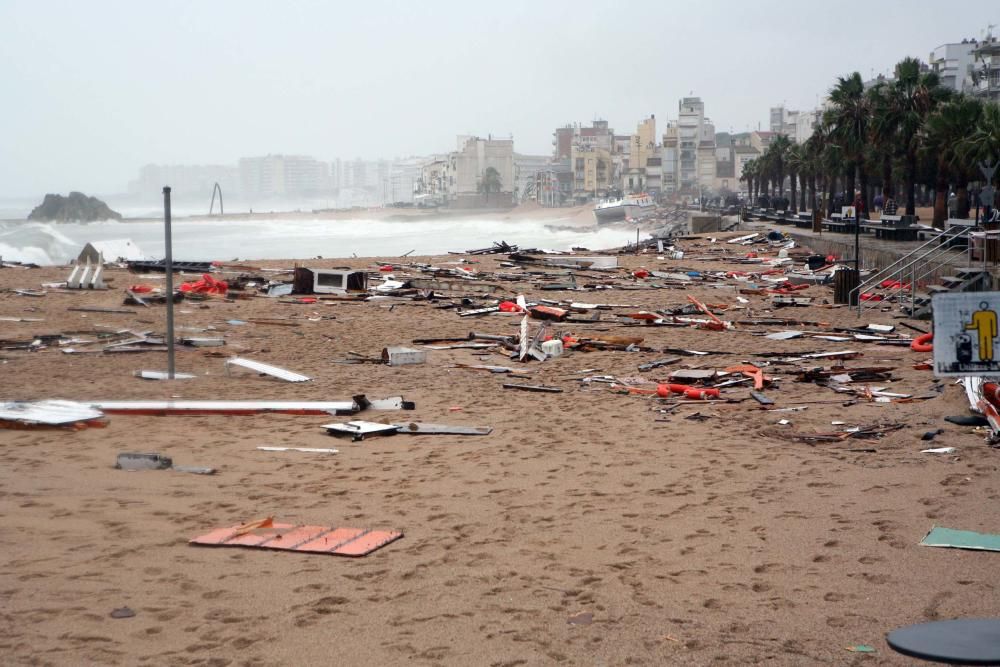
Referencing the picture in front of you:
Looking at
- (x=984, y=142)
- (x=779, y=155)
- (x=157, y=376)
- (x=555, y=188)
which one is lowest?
(x=157, y=376)

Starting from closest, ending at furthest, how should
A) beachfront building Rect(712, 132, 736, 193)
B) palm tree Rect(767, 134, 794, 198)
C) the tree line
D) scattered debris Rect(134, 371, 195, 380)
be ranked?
1. scattered debris Rect(134, 371, 195, 380)
2. the tree line
3. palm tree Rect(767, 134, 794, 198)
4. beachfront building Rect(712, 132, 736, 193)

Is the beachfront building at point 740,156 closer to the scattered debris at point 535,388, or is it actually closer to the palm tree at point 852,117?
the palm tree at point 852,117

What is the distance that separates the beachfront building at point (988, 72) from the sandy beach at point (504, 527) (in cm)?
8754

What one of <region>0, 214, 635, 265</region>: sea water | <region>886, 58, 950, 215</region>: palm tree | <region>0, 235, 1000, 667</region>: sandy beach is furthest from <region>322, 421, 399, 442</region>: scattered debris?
<region>886, 58, 950, 215</region>: palm tree

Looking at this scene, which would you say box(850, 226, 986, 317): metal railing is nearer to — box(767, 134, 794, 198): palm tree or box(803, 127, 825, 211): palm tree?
box(803, 127, 825, 211): palm tree

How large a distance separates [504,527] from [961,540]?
2613 millimetres

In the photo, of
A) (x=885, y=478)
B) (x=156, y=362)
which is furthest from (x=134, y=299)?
(x=885, y=478)

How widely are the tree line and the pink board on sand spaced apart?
3097cm

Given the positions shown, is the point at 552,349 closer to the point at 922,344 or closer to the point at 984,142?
the point at 922,344

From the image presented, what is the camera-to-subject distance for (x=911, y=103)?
141 ft

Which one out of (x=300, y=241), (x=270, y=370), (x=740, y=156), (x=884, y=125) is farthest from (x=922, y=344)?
(x=740, y=156)

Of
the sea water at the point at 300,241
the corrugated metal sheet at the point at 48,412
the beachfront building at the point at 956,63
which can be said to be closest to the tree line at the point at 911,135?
the sea water at the point at 300,241

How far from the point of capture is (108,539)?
5656 millimetres

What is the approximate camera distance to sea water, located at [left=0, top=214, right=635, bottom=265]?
213ft
